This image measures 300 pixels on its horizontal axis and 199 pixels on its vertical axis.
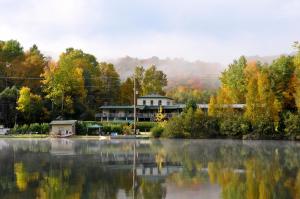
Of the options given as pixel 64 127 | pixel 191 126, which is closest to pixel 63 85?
pixel 64 127

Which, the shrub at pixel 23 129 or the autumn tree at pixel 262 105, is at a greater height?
the autumn tree at pixel 262 105

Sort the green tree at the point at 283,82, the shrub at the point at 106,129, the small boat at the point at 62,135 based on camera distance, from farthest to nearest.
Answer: the shrub at the point at 106,129 → the green tree at the point at 283,82 → the small boat at the point at 62,135

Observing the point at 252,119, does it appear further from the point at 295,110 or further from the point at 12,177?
the point at 12,177

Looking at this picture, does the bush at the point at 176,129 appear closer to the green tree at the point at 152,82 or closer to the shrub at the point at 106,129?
the shrub at the point at 106,129

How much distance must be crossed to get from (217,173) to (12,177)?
30.0 ft

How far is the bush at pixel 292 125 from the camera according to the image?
5481 centimetres

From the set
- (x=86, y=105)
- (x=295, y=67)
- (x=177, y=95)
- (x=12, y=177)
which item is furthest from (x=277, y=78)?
(x=177, y=95)

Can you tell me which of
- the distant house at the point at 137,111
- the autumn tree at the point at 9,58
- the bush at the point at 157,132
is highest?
the autumn tree at the point at 9,58

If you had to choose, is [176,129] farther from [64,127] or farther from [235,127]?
[64,127]

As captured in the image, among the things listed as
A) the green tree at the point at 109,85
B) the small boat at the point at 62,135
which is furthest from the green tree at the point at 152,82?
the small boat at the point at 62,135

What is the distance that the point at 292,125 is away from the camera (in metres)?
55.0

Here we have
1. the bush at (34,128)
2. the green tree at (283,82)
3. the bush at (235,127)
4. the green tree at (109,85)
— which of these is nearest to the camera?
the bush at (235,127)

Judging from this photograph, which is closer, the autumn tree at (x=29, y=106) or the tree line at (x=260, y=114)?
the tree line at (x=260, y=114)

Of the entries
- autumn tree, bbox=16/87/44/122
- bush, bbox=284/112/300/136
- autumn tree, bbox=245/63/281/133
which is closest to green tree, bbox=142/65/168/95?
autumn tree, bbox=16/87/44/122
